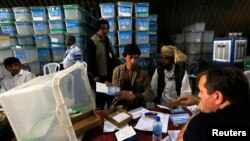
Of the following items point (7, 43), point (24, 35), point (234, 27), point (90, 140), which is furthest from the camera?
point (234, 27)

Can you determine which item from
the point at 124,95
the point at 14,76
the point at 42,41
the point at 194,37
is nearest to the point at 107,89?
the point at 124,95

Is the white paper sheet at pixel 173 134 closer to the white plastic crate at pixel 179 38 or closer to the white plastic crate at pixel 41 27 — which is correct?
the white plastic crate at pixel 41 27

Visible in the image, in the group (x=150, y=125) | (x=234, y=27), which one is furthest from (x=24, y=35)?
(x=234, y=27)

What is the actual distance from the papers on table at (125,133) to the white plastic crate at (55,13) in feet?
9.74

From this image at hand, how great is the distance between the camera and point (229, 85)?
90cm

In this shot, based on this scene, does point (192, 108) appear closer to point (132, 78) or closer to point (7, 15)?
point (132, 78)

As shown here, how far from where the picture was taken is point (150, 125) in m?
1.47

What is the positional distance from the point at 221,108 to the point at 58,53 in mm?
3522

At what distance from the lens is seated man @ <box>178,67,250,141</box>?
800 millimetres

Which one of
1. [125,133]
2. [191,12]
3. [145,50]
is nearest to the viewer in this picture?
[125,133]

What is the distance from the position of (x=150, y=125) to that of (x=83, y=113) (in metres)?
0.50

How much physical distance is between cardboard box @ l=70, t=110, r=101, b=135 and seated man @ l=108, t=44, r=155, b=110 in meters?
0.62

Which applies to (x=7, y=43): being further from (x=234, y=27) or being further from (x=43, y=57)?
(x=234, y=27)

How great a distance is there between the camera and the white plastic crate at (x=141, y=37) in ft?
12.5
